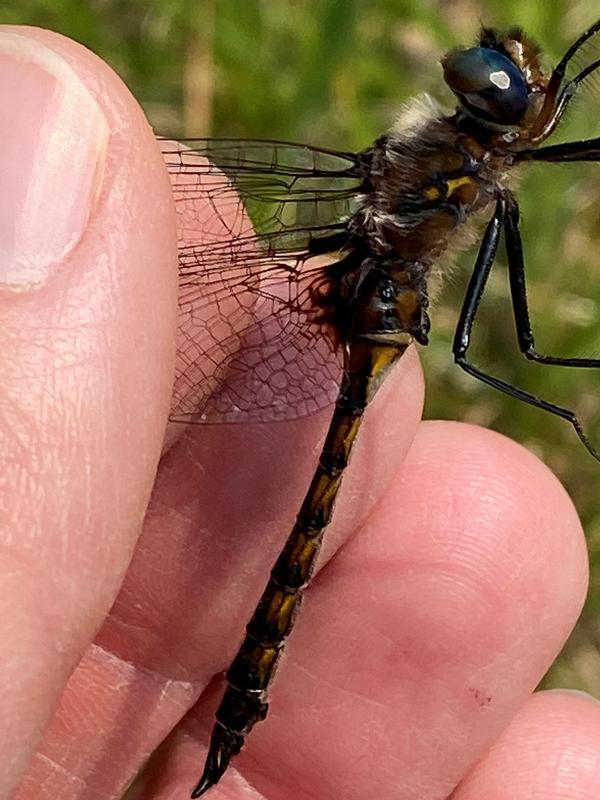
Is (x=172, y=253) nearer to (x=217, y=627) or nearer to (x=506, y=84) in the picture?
(x=506, y=84)

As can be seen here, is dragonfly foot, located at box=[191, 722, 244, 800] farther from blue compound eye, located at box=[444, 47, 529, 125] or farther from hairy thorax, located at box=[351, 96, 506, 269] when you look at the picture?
blue compound eye, located at box=[444, 47, 529, 125]

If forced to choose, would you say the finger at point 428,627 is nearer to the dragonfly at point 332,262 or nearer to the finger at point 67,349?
the dragonfly at point 332,262

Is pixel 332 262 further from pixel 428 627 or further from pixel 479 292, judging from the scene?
pixel 428 627

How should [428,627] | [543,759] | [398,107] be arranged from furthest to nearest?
[398,107], [543,759], [428,627]

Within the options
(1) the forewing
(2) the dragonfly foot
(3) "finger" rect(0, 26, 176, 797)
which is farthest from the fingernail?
(2) the dragonfly foot

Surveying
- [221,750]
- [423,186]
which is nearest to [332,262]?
[423,186]

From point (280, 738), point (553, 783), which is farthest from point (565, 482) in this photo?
point (280, 738)

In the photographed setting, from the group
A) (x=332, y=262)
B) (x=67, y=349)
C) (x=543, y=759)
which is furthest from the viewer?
(x=543, y=759)

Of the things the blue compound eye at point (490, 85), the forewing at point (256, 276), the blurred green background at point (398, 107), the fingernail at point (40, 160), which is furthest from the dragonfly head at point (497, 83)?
the blurred green background at point (398, 107)
